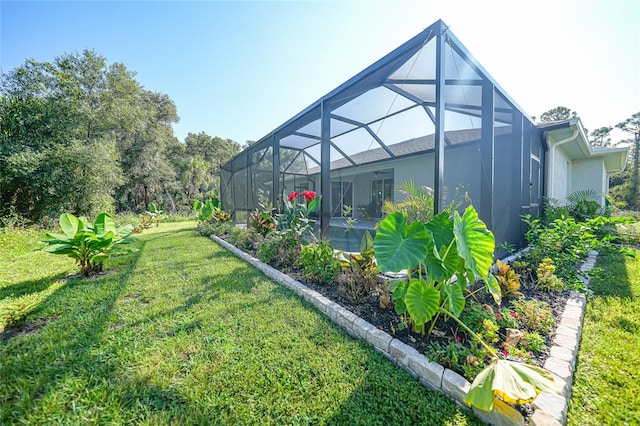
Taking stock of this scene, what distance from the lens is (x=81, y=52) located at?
10.6 metres

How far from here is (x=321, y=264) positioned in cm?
320

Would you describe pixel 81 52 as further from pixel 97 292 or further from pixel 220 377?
pixel 220 377

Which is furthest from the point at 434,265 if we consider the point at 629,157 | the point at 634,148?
the point at 629,157

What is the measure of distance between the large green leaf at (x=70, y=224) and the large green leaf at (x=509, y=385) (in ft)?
15.9

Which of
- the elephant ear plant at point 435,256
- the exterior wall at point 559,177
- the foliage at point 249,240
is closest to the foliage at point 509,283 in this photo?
the elephant ear plant at point 435,256

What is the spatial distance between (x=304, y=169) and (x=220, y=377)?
23.6 ft

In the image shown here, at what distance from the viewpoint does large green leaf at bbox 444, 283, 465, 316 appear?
1756 mm

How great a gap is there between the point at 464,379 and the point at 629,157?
3373 cm

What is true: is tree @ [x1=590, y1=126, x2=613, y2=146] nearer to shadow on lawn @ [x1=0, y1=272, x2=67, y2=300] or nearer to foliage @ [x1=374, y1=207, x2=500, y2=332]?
foliage @ [x1=374, y1=207, x2=500, y2=332]

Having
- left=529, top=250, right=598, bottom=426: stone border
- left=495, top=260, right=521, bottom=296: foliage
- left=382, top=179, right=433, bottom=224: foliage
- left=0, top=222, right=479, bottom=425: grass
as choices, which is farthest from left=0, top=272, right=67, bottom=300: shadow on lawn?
left=495, top=260, right=521, bottom=296: foliage

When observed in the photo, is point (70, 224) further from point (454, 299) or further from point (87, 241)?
point (454, 299)

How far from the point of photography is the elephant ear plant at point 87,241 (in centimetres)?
317

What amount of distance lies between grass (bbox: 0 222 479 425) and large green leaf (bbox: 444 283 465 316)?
58 cm

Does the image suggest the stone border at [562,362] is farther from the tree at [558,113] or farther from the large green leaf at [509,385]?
the tree at [558,113]
